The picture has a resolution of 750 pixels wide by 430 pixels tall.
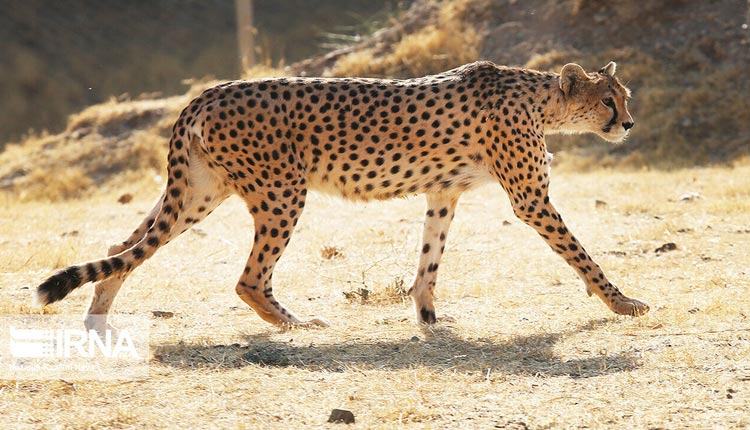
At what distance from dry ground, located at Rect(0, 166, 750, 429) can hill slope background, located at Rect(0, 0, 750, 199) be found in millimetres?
3106

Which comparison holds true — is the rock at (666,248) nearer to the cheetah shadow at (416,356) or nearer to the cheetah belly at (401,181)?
the cheetah belly at (401,181)

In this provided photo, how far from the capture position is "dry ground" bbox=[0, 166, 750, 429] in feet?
14.2

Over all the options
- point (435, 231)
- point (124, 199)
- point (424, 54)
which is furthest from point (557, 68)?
point (435, 231)

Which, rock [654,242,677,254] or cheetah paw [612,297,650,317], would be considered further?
rock [654,242,677,254]

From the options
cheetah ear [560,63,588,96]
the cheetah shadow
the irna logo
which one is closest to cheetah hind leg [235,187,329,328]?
the cheetah shadow

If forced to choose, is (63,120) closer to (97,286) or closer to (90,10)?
(90,10)

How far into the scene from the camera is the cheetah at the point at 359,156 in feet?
19.1

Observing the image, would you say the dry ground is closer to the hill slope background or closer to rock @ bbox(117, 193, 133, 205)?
rock @ bbox(117, 193, 133, 205)

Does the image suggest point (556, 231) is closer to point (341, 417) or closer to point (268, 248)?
point (268, 248)

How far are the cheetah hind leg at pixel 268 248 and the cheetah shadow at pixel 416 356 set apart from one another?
0.80ft

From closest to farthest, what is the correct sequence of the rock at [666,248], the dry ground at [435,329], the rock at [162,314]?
the dry ground at [435,329], the rock at [162,314], the rock at [666,248]

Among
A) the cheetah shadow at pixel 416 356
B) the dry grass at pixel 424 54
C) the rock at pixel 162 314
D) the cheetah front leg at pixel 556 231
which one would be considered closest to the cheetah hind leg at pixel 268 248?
the cheetah shadow at pixel 416 356

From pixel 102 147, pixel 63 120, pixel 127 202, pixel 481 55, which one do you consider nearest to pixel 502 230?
pixel 127 202

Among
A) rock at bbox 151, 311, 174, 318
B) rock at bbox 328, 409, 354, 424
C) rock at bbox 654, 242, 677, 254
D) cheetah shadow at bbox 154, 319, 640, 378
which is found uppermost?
rock at bbox 654, 242, 677, 254
